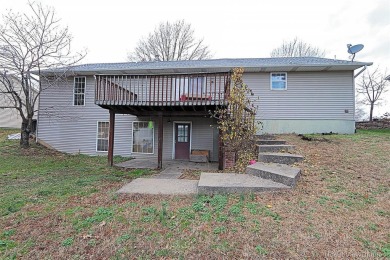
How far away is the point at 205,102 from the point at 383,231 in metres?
4.68

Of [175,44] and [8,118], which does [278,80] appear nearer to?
[175,44]

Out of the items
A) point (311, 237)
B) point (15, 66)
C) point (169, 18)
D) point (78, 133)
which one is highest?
point (169, 18)

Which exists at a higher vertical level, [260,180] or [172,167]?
[260,180]

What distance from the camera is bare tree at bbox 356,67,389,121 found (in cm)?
2030

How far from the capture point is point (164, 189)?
152 inches

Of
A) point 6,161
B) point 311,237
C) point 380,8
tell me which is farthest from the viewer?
point 380,8

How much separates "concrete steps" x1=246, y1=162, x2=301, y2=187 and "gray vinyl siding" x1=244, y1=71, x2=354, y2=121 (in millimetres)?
5813

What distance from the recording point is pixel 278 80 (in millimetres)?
9586

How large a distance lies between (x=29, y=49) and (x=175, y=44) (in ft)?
46.1

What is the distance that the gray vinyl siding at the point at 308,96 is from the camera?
9203 millimetres

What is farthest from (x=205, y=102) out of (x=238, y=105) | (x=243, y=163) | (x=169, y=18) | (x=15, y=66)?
(x=169, y=18)

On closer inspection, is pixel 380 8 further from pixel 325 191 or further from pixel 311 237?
pixel 311 237

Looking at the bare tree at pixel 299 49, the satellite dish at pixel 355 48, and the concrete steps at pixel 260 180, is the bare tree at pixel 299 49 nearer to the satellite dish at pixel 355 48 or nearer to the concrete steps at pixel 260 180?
the satellite dish at pixel 355 48

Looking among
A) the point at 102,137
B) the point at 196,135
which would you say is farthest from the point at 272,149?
the point at 102,137
